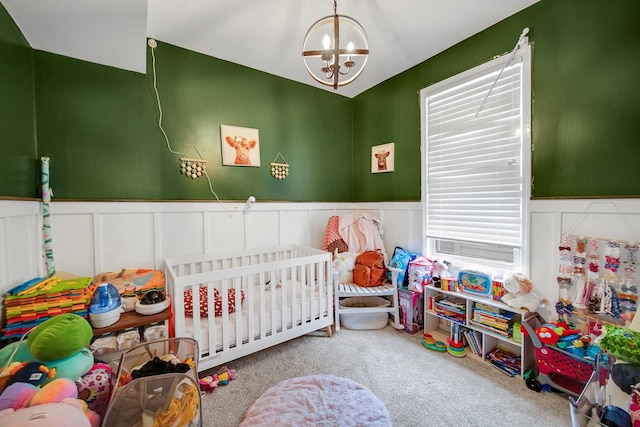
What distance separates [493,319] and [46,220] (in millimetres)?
3348

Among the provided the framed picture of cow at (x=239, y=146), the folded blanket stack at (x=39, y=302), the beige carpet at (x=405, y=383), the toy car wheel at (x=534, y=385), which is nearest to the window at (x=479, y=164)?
the toy car wheel at (x=534, y=385)

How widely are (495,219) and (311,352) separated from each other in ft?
6.23

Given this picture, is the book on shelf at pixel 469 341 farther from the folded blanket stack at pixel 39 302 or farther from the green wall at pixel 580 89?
the folded blanket stack at pixel 39 302

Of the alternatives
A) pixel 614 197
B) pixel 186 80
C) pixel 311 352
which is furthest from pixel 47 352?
pixel 614 197

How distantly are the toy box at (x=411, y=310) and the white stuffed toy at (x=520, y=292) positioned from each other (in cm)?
76

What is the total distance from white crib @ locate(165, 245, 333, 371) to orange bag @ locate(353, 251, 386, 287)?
394 mm

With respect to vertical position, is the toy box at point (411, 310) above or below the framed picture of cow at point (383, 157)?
below

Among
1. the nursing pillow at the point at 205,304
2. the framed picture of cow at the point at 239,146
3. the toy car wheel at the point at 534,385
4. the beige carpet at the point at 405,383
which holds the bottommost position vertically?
the beige carpet at the point at 405,383

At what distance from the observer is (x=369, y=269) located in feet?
8.82

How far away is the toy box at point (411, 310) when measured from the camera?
8.29 feet

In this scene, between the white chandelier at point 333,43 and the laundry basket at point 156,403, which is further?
the white chandelier at point 333,43

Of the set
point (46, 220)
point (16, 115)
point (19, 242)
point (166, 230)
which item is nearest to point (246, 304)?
point (166, 230)

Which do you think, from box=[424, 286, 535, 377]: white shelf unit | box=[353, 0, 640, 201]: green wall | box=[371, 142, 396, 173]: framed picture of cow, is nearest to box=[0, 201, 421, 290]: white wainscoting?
box=[371, 142, 396, 173]: framed picture of cow

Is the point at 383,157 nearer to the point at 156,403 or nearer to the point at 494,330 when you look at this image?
the point at 494,330
